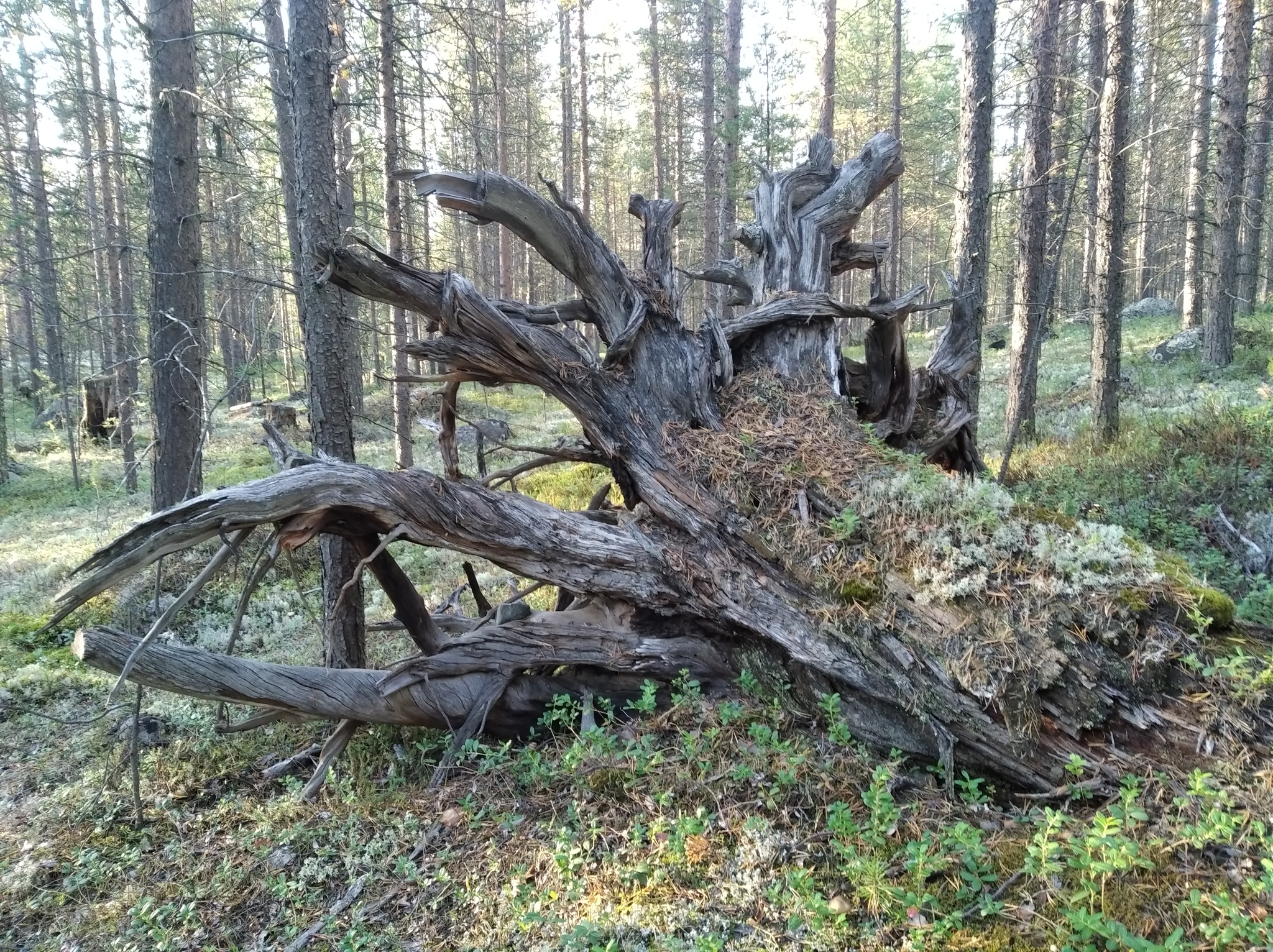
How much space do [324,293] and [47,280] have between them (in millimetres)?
12662

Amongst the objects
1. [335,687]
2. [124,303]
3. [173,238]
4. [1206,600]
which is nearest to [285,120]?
[173,238]

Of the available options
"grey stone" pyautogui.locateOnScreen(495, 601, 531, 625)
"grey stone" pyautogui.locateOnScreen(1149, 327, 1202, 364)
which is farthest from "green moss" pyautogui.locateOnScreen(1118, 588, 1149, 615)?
"grey stone" pyautogui.locateOnScreen(1149, 327, 1202, 364)

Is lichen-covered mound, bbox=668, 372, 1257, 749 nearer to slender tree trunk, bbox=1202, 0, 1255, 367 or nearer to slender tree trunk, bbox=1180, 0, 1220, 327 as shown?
slender tree trunk, bbox=1202, 0, 1255, 367

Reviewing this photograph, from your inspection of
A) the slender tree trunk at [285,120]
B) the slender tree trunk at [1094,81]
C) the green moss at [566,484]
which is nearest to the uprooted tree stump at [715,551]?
the slender tree trunk at [285,120]

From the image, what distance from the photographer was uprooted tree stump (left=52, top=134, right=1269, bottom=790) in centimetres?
354

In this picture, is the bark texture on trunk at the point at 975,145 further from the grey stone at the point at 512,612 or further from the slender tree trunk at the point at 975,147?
the grey stone at the point at 512,612

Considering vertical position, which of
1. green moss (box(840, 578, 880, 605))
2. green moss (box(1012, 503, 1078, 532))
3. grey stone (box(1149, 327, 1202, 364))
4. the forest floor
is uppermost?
grey stone (box(1149, 327, 1202, 364))

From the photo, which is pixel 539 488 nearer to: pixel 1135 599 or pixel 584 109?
pixel 1135 599

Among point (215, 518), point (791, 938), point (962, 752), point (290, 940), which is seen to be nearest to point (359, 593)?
point (215, 518)

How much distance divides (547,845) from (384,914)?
2.67 feet

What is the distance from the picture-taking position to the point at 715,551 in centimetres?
446

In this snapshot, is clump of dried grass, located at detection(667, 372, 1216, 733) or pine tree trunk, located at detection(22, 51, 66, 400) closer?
clump of dried grass, located at detection(667, 372, 1216, 733)

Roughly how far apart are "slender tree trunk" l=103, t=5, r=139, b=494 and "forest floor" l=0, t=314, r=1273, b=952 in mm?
8032

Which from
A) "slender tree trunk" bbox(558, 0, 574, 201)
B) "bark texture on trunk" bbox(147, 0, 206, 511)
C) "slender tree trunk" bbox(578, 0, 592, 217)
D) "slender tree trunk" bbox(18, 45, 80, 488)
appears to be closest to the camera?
"bark texture on trunk" bbox(147, 0, 206, 511)
